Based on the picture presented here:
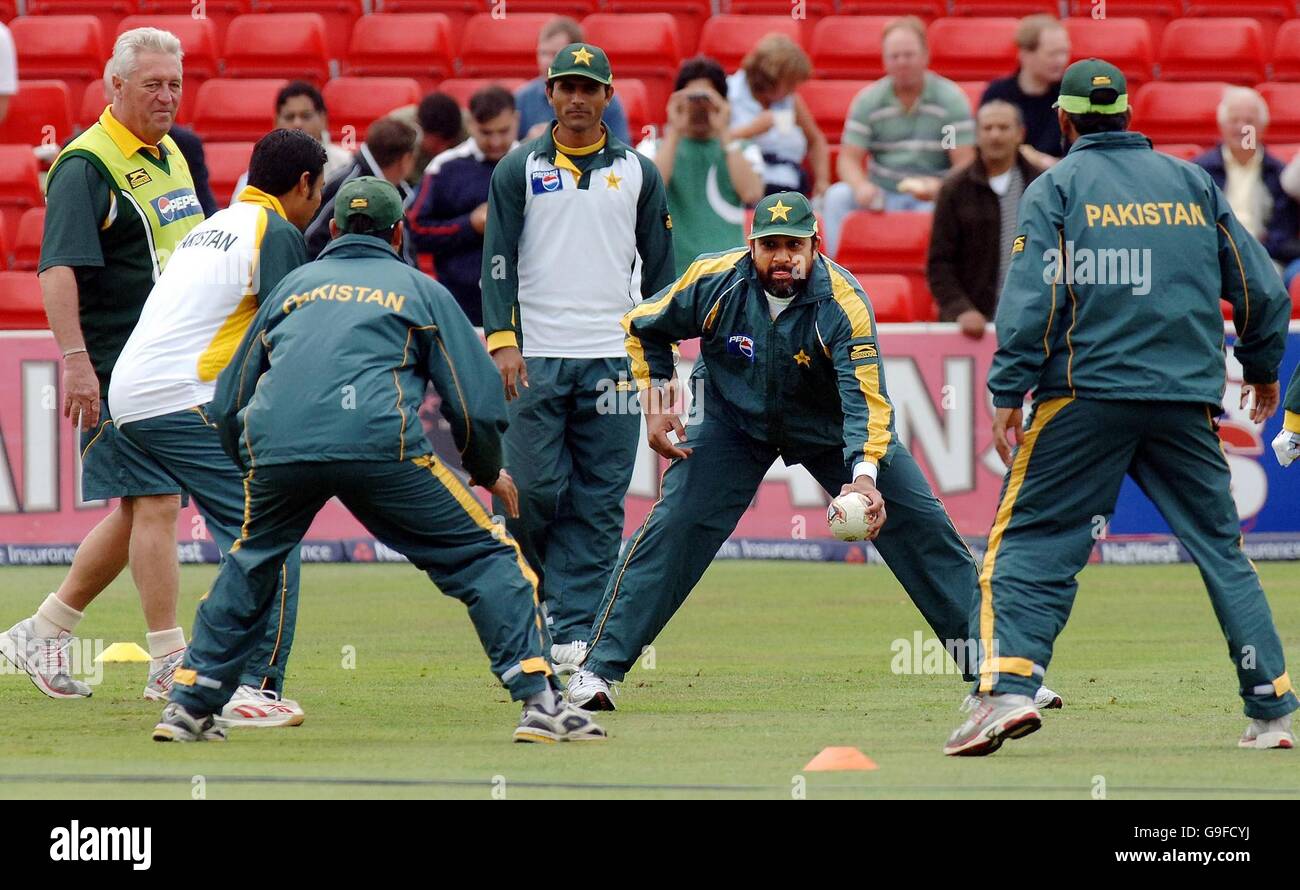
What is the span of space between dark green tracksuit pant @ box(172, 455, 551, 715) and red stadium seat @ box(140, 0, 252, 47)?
40.4 feet

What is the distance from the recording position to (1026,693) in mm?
7156

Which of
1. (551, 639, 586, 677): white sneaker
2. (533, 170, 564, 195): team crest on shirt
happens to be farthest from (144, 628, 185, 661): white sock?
(533, 170, 564, 195): team crest on shirt

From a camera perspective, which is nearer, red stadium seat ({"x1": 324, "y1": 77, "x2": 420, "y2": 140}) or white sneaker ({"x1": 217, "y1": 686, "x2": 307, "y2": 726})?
Answer: white sneaker ({"x1": 217, "y1": 686, "x2": 307, "y2": 726})

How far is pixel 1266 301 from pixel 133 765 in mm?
3975

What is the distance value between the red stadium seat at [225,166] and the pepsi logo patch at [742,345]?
916 centimetres

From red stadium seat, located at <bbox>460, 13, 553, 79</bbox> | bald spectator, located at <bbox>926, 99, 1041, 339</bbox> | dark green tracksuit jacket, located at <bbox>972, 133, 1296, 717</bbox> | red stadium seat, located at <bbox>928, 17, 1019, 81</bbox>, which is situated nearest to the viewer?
dark green tracksuit jacket, located at <bbox>972, 133, 1296, 717</bbox>

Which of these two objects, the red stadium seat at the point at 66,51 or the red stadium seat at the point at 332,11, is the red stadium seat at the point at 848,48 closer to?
the red stadium seat at the point at 332,11

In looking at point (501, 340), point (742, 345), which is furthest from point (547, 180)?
point (742, 345)

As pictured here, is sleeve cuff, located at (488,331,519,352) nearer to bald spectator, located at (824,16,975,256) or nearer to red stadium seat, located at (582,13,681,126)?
bald spectator, located at (824,16,975,256)

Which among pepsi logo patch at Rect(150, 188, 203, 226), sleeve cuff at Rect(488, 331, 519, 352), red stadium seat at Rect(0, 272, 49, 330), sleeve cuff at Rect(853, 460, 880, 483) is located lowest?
red stadium seat at Rect(0, 272, 49, 330)

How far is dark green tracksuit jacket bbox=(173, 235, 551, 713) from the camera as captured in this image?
725 centimetres

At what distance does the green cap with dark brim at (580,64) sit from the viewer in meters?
9.39
